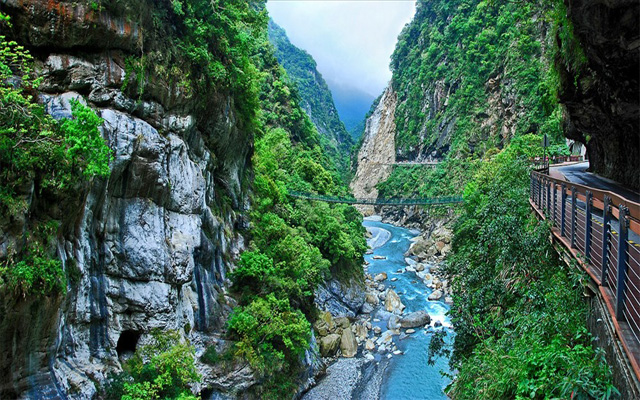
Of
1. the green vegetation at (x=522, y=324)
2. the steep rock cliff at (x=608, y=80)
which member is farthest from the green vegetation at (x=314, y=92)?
the green vegetation at (x=522, y=324)

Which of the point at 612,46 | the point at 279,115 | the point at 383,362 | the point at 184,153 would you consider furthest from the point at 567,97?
the point at 279,115

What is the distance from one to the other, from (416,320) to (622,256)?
50.6 ft

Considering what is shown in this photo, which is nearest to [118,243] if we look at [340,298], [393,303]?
[340,298]

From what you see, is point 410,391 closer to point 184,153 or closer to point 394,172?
point 184,153

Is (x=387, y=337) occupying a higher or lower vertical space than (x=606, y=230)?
lower

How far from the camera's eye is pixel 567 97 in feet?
27.7

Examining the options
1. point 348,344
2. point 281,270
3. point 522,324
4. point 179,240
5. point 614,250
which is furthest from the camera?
point 348,344

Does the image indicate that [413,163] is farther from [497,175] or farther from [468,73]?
[497,175]

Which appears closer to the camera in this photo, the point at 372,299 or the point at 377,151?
the point at 372,299

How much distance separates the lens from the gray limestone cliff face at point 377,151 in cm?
5906

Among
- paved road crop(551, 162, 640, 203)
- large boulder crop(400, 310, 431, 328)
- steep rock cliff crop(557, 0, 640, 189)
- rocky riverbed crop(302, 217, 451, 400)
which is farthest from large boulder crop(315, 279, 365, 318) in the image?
steep rock cliff crop(557, 0, 640, 189)

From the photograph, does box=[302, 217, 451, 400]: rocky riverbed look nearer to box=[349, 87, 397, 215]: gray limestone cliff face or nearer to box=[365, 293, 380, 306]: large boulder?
box=[365, 293, 380, 306]: large boulder

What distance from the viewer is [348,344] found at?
15.6 meters

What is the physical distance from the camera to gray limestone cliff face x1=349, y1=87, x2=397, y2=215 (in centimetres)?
5906
